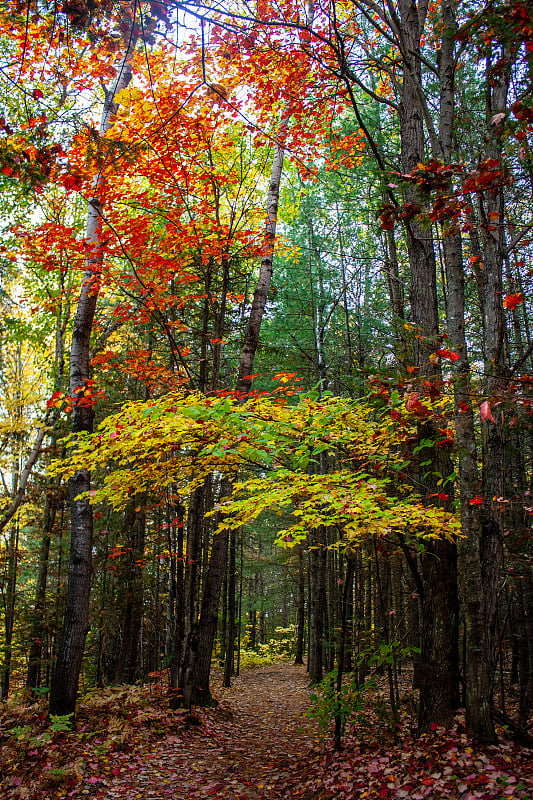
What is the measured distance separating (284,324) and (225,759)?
32.6ft

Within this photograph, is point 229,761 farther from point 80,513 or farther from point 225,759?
point 80,513

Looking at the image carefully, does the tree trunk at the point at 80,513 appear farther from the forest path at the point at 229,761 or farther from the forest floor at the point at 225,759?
the forest path at the point at 229,761

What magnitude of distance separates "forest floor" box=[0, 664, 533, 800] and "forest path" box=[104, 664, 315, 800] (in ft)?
0.06

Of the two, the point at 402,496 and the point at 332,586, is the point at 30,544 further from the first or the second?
the point at 402,496

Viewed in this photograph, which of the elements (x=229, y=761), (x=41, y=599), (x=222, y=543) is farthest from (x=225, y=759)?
(x=41, y=599)

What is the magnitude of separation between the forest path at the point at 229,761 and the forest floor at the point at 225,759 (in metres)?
0.02

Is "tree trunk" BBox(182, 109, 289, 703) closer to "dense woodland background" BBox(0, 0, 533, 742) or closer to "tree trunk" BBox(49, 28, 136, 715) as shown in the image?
"dense woodland background" BBox(0, 0, 533, 742)

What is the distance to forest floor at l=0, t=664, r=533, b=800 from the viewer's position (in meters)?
4.01

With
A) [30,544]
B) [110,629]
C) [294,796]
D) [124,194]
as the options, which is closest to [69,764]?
[294,796]

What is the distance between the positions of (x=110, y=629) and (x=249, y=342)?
7968 mm

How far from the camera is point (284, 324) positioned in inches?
520

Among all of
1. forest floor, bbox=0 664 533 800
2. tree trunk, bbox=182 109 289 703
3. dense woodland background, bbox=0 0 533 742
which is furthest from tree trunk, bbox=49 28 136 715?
tree trunk, bbox=182 109 289 703

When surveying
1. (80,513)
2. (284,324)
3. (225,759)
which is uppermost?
(284,324)

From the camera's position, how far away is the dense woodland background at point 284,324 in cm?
405
